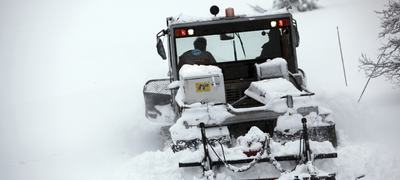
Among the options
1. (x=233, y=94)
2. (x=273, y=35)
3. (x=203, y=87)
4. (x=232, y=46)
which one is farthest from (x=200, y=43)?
(x=203, y=87)

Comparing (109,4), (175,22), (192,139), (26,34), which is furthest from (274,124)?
(109,4)

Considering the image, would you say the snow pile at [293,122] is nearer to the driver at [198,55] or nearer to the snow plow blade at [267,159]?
the snow plow blade at [267,159]

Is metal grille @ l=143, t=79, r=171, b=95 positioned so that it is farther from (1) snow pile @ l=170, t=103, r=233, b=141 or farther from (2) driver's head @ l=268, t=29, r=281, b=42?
(1) snow pile @ l=170, t=103, r=233, b=141

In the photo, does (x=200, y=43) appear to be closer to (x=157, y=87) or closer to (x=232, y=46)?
(x=232, y=46)

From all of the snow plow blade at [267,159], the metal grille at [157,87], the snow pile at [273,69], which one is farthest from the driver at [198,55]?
the snow plow blade at [267,159]

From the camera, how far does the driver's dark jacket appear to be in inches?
324

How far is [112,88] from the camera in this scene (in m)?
18.6

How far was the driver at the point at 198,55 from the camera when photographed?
824 cm

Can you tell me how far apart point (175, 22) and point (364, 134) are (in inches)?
144

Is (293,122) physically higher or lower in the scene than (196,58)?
lower

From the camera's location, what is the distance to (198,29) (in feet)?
27.3

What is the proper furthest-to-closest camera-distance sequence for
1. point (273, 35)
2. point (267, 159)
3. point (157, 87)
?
point (157, 87)
point (273, 35)
point (267, 159)

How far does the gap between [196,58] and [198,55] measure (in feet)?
0.19

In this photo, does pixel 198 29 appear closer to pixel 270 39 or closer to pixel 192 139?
pixel 270 39
